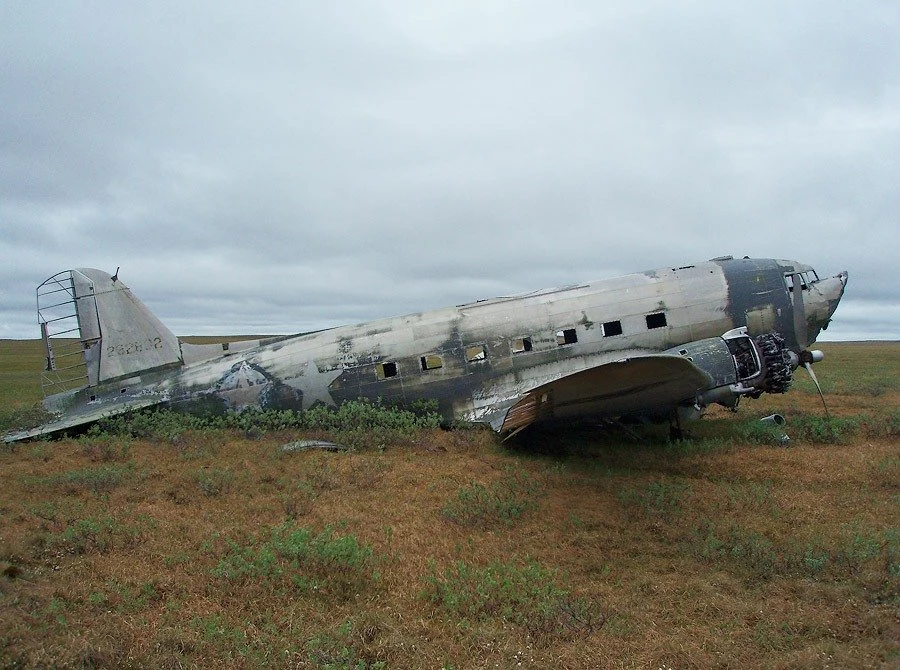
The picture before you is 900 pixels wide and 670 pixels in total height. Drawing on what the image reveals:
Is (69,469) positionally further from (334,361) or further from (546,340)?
(546,340)

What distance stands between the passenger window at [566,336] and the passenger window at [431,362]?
2.64 m

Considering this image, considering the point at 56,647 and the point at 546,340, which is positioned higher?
the point at 546,340

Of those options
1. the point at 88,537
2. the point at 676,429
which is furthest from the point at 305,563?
the point at 676,429

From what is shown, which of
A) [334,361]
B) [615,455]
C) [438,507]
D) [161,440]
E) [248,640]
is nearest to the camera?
[248,640]

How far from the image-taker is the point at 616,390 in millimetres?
9047

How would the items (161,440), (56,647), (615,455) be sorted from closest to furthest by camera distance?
(56,647), (615,455), (161,440)

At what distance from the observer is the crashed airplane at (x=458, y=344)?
455 inches

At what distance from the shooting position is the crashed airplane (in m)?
11.6

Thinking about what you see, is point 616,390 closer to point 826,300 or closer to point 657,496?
point 657,496

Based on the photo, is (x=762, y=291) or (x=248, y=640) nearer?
(x=248, y=640)

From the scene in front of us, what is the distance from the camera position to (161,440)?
11.2 m

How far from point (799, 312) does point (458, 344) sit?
7693mm

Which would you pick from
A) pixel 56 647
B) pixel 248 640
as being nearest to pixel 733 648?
pixel 248 640

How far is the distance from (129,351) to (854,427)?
1657cm
